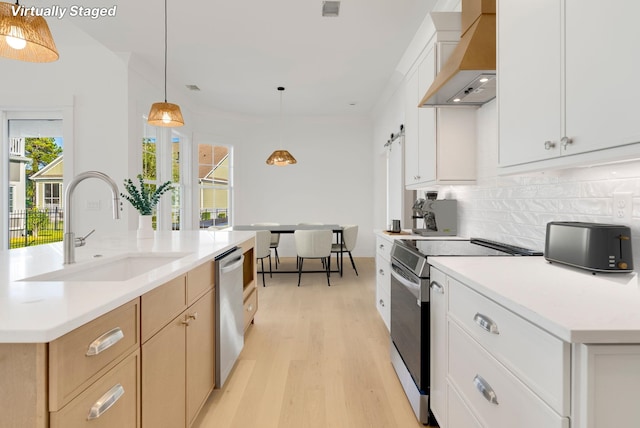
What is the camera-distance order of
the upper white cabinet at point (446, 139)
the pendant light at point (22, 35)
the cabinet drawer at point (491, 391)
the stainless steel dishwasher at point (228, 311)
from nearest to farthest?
the cabinet drawer at point (491, 391), the pendant light at point (22, 35), the stainless steel dishwasher at point (228, 311), the upper white cabinet at point (446, 139)

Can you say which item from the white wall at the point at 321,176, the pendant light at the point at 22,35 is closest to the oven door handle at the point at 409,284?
the pendant light at the point at 22,35

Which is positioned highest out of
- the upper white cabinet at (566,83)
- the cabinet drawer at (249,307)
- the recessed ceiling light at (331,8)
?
the recessed ceiling light at (331,8)

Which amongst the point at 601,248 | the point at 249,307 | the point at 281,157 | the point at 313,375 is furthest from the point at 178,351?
the point at 281,157

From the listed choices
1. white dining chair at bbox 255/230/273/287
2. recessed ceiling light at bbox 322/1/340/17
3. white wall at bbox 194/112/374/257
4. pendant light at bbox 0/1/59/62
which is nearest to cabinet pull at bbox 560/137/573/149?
pendant light at bbox 0/1/59/62

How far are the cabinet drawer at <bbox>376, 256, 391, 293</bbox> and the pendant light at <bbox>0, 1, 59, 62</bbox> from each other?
2.47 m

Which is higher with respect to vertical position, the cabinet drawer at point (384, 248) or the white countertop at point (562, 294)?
the white countertop at point (562, 294)

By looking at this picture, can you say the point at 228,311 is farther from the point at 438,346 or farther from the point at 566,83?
the point at 566,83

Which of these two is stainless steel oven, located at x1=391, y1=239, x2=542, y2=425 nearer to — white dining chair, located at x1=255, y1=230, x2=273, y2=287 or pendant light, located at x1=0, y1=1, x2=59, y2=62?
pendant light, located at x1=0, y1=1, x2=59, y2=62

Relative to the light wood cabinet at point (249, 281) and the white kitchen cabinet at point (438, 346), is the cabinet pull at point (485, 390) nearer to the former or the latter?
the white kitchen cabinet at point (438, 346)

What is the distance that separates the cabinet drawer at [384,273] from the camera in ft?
9.42

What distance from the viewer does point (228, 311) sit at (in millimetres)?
2176

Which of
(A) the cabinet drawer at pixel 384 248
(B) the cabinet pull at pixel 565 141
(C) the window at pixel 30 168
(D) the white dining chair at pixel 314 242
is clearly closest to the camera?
(B) the cabinet pull at pixel 565 141

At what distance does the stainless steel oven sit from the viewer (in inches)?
70.7

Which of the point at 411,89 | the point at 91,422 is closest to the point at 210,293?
the point at 91,422
